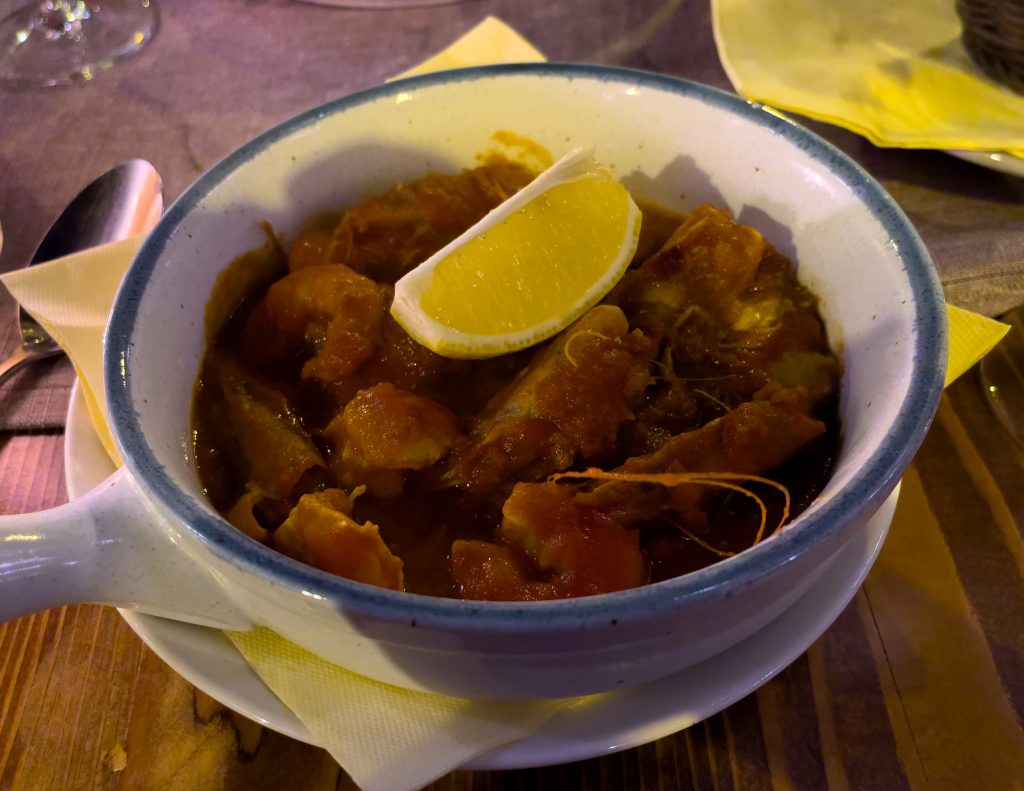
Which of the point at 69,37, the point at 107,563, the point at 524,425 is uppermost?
the point at 69,37

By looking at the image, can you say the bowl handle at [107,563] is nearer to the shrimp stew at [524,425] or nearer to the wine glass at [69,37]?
the shrimp stew at [524,425]

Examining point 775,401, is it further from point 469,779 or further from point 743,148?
point 469,779

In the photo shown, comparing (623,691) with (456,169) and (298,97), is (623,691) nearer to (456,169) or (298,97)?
(456,169)

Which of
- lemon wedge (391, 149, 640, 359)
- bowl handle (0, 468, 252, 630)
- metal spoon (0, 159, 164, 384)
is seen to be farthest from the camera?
metal spoon (0, 159, 164, 384)

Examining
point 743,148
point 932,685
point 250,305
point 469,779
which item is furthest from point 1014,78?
point 469,779

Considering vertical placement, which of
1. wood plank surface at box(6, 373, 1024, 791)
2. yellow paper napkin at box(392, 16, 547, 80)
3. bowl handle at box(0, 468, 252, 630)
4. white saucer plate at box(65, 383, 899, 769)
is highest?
bowl handle at box(0, 468, 252, 630)

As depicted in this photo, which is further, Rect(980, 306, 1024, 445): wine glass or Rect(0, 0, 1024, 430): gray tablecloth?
Rect(0, 0, 1024, 430): gray tablecloth

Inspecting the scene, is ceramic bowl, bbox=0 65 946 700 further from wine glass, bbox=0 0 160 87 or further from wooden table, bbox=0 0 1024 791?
wine glass, bbox=0 0 160 87

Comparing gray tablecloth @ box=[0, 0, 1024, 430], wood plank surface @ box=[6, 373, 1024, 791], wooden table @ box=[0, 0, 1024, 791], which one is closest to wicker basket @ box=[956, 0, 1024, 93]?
gray tablecloth @ box=[0, 0, 1024, 430]

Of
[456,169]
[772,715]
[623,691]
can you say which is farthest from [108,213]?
[772,715]
